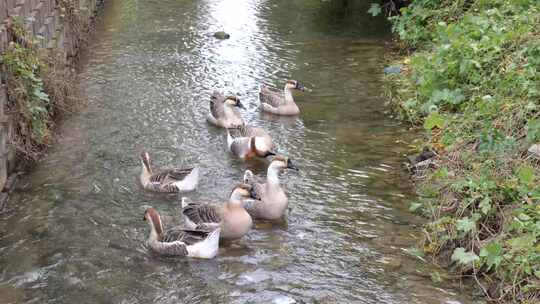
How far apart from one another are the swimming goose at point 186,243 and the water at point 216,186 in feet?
0.37

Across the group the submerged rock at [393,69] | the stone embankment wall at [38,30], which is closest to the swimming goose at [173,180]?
the stone embankment wall at [38,30]

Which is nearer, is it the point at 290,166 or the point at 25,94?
the point at 290,166

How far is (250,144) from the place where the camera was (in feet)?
36.5

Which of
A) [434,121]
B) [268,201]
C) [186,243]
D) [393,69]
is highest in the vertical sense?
[434,121]

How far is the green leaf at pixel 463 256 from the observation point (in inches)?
309

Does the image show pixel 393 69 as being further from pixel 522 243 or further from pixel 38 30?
pixel 522 243

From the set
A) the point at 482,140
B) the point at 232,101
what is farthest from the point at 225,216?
the point at 232,101

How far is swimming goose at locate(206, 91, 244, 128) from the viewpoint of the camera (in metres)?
12.2

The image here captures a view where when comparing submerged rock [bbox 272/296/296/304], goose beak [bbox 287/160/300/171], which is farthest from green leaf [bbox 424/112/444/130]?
submerged rock [bbox 272/296/296/304]

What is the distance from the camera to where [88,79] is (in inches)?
569

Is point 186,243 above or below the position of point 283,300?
above

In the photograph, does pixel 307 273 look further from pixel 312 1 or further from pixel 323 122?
pixel 312 1

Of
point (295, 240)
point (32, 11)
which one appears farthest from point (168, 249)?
point (32, 11)

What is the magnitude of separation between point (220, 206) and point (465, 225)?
284 centimetres
